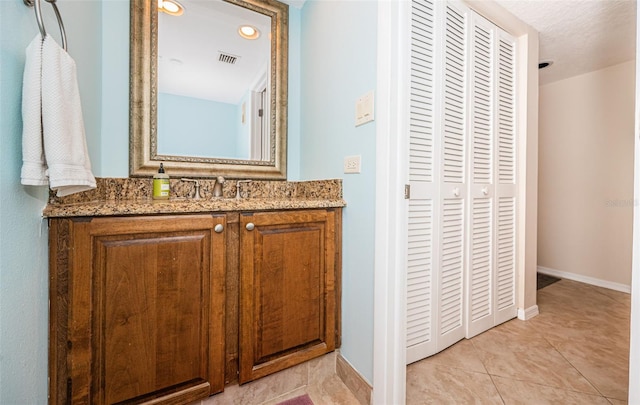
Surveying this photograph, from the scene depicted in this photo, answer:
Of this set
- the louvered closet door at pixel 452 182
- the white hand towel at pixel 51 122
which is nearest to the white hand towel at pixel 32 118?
the white hand towel at pixel 51 122

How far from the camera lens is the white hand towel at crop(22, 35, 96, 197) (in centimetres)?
72

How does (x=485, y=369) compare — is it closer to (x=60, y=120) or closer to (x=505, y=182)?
(x=505, y=182)

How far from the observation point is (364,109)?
1.23 metres

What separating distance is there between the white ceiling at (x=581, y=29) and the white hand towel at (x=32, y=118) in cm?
241

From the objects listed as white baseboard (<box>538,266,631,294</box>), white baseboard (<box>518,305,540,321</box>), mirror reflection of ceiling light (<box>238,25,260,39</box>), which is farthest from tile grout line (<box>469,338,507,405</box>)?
mirror reflection of ceiling light (<box>238,25,260,39</box>)

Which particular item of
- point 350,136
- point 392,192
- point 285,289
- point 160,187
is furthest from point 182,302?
point 350,136

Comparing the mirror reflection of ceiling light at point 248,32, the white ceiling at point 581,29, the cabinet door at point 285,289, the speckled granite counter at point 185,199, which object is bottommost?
the cabinet door at point 285,289

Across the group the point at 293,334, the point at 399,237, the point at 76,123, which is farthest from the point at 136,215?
the point at 399,237

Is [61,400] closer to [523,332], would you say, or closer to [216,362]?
[216,362]

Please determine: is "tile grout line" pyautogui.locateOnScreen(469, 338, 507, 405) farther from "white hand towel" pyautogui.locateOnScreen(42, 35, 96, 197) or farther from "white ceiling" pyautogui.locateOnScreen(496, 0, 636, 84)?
"white ceiling" pyautogui.locateOnScreen(496, 0, 636, 84)

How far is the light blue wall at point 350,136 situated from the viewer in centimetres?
121

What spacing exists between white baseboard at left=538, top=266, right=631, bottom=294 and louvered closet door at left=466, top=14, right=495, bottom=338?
186cm

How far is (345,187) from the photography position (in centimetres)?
137

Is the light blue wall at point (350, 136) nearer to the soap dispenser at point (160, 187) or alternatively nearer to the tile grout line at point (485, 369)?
the tile grout line at point (485, 369)
